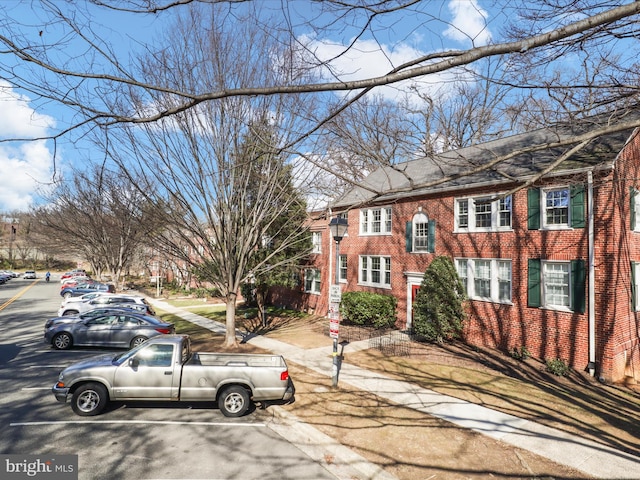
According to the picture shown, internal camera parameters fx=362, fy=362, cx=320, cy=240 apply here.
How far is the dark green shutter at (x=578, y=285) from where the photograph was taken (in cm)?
1227

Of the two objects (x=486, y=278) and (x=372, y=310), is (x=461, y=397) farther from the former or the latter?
(x=372, y=310)

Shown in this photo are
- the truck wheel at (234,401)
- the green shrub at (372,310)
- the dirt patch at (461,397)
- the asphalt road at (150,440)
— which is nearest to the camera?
the asphalt road at (150,440)

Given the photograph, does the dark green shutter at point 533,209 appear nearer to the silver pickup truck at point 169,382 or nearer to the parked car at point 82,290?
the silver pickup truck at point 169,382

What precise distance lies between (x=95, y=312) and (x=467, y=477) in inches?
630

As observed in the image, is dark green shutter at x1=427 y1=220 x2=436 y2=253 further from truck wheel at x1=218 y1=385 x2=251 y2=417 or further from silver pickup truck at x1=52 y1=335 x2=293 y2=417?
truck wheel at x1=218 y1=385 x2=251 y2=417

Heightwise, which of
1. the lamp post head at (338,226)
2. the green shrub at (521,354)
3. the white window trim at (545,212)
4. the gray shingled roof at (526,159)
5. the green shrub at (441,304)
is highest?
the gray shingled roof at (526,159)

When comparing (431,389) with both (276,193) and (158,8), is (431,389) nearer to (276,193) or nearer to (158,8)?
(276,193)

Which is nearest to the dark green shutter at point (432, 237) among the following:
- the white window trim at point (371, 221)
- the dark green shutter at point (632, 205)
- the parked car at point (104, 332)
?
the white window trim at point (371, 221)

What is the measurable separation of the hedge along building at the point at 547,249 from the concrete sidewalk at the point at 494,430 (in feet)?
16.7

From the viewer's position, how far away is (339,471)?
615cm

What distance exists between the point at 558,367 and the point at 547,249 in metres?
4.13

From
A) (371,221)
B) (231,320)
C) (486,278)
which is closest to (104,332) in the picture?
(231,320)

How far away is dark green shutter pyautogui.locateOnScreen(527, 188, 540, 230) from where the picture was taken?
538 inches

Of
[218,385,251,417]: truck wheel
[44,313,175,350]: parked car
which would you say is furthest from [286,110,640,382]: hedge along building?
[44,313,175,350]: parked car
